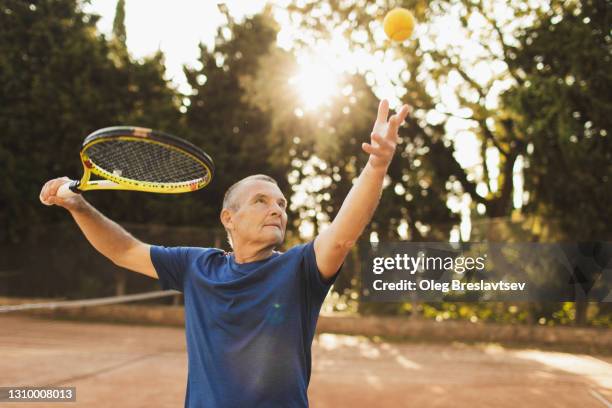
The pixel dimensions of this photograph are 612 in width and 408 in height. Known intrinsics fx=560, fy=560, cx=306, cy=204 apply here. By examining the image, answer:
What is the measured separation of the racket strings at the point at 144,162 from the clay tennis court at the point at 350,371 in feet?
10.7

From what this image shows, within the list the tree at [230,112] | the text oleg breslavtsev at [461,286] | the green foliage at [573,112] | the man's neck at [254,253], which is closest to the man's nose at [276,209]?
the man's neck at [254,253]

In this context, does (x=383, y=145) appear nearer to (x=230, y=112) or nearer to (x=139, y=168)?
(x=139, y=168)

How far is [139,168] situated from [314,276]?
1559 mm

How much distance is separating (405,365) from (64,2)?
13.9 m

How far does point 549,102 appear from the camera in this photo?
10.8 metres

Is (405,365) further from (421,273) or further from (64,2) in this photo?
(64,2)

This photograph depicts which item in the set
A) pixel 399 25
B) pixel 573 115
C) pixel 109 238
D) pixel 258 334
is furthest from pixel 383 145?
pixel 573 115

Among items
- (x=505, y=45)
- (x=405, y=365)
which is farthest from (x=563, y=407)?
(x=505, y=45)

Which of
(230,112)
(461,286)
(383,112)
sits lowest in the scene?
(461,286)

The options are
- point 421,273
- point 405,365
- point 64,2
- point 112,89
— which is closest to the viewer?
point 405,365

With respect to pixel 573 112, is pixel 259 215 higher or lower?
lower

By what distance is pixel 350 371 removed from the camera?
7773mm

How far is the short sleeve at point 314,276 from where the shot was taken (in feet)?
6.21

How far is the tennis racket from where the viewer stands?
263cm
